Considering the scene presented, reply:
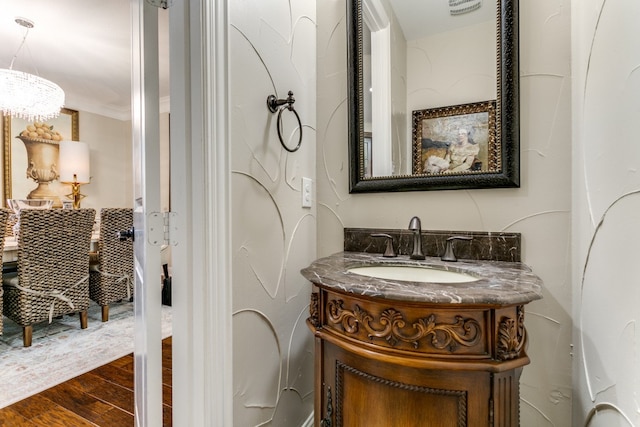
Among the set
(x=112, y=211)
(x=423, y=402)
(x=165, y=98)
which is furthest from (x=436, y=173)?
(x=165, y=98)

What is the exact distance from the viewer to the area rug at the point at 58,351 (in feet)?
5.73

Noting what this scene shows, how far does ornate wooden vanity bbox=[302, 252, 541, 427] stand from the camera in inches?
28.4

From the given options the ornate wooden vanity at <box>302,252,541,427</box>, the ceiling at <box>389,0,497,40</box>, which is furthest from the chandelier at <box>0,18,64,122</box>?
the ornate wooden vanity at <box>302,252,541,427</box>

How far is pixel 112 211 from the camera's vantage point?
8.53 feet

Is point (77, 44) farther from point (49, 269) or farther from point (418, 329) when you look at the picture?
point (418, 329)

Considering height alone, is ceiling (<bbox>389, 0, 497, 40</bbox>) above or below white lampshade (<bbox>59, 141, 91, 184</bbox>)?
above

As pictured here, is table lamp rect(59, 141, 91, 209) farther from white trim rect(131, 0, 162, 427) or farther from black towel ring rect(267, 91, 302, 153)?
black towel ring rect(267, 91, 302, 153)

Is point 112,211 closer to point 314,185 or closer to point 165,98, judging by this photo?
point 165,98

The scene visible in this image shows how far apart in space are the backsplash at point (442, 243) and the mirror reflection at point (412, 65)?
280 millimetres

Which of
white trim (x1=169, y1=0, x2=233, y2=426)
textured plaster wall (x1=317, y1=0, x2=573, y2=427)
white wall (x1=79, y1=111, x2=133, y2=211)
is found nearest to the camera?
white trim (x1=169, y1=0, x2=233, y2=426)

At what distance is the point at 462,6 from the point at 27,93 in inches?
135

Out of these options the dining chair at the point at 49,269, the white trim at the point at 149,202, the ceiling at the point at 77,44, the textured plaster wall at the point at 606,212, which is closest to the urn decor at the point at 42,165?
the ceiling at the point at 77,44

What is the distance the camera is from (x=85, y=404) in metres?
1.58

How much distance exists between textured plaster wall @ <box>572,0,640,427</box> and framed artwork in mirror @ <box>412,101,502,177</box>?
0.87 ft
